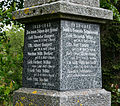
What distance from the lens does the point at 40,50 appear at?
3.45 m

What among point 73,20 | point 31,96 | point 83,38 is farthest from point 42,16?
point 31,96

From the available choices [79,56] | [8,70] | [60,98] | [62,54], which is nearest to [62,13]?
[62,54]

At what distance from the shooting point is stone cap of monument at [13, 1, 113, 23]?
3.12 meters

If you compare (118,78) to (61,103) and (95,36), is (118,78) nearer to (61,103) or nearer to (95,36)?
(95,36)

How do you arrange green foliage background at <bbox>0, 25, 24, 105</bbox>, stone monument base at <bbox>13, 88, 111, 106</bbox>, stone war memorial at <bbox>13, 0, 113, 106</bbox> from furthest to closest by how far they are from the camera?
green foliage background at <bbox>0, 25, 24, 105</bbox>
stone war memorial at <bbox>13, 0, 113, 106</bbox>
stone monument base at <bbox>13, 88, 111, 106</bbox>

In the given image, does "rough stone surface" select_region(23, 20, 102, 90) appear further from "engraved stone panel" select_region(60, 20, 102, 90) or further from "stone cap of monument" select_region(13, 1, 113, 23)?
"stone cap of monument" select_region(13, 1, 113, 23)

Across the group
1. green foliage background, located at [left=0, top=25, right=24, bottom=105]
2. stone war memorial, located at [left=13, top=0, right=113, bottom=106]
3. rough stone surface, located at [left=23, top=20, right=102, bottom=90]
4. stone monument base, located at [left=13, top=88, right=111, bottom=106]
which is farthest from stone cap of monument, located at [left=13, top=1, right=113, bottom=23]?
stone monument base, located at [left=13, top=88, right=111, bottom=106]

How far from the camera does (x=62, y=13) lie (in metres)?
3.13

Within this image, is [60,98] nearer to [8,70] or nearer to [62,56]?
[62,56]

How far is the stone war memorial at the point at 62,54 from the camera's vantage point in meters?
3.15

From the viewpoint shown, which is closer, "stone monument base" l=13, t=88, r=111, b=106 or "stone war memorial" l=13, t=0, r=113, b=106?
"stone monument base" l=13, t=88, r=111, b=106

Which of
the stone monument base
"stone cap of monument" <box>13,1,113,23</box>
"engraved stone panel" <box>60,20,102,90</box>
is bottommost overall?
the stone monument base

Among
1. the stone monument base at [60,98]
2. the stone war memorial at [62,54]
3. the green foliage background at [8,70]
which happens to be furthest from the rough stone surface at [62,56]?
the green foliage background at [8,70]

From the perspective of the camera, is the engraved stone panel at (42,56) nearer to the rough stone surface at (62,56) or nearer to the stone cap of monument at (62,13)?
the rough stone surface at (62,56)
